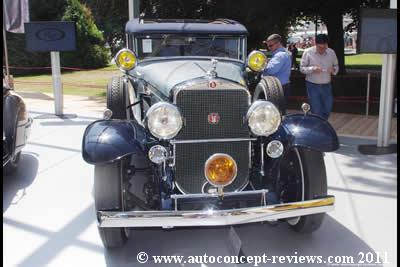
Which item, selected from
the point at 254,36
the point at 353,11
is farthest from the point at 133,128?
the point at 353,11

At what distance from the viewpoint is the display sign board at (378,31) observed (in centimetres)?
582

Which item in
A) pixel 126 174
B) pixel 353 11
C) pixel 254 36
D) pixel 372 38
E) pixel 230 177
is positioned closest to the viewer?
pixel 230 177

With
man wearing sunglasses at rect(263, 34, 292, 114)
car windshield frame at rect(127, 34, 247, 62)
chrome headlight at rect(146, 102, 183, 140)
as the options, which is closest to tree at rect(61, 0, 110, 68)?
man wearing sunglasses at rect(263, 34, 292, 114)

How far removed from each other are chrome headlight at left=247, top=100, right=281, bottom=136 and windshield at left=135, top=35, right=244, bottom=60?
1.67m

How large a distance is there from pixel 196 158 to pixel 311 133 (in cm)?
89

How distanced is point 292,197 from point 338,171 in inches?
74.3

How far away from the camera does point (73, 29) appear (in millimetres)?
8289

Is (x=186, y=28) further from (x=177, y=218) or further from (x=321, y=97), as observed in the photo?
(x=321, y=97)

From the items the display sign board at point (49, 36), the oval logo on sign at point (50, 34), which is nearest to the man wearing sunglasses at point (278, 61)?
the display sign board at point (49, 36)

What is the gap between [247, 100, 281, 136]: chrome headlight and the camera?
3.23 metres

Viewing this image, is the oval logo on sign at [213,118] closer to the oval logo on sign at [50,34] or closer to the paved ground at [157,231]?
the paved ground at [157,231]

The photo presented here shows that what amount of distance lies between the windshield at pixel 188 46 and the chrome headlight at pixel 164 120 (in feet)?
5.72

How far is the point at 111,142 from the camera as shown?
10.7 feet

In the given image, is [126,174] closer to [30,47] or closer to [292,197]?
[292,197]
